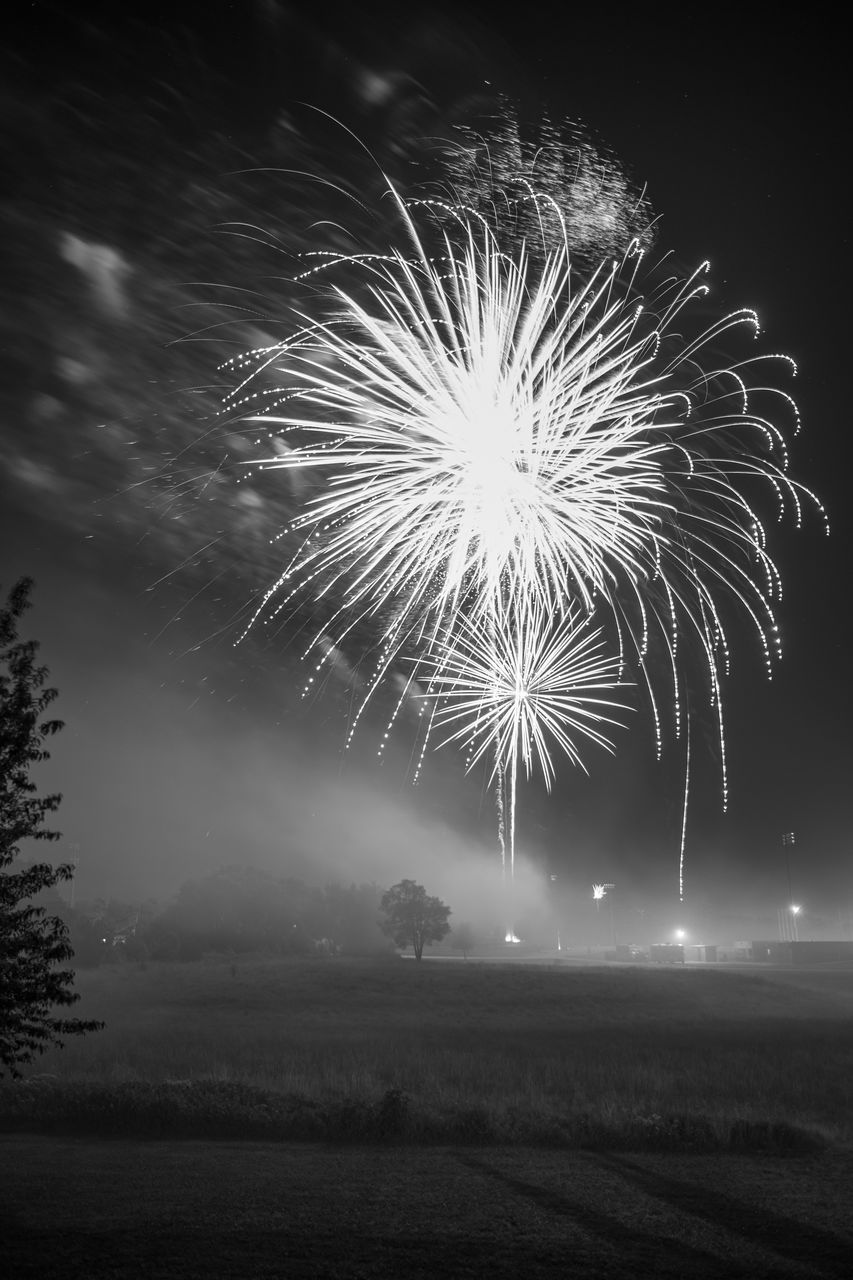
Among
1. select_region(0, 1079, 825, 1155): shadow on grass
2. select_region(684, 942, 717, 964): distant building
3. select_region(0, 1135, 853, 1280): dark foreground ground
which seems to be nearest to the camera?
select_region(0, 1135, 853, 1280): dark foreground ground

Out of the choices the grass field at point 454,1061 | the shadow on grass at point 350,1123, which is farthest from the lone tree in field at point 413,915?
the shadow on grass at point 350,1123

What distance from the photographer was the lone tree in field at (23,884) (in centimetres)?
1571

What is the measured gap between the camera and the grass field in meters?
20.1

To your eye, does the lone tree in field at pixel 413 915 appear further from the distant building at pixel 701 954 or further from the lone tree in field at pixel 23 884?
the lone tree in field at pixel 23 884

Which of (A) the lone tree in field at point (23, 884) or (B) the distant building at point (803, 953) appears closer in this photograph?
(A) the lone tree in field at point (23, 884)

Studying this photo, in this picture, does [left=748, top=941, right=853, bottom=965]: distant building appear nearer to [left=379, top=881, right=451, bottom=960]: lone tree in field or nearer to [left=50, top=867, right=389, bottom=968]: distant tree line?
[left=379, top=881, right=451, bottom=960]: lone tree in field

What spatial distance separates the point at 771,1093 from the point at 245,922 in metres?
81.4

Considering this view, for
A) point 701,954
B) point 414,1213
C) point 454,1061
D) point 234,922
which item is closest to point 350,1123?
point 414,1213

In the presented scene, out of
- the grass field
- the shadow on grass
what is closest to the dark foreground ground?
the shadow on grass

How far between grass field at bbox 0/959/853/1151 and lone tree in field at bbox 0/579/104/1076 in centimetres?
593

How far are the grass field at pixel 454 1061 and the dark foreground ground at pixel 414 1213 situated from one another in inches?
62.0

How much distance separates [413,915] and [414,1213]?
81973 mm

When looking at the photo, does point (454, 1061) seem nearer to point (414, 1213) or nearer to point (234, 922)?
point (414, 1213)

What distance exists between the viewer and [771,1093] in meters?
26.4
